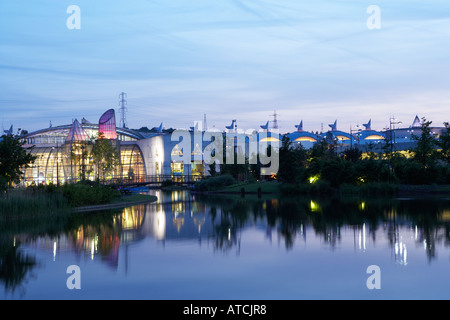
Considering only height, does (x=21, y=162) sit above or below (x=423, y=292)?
above

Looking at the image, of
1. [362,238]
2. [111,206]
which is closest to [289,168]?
[111,206]

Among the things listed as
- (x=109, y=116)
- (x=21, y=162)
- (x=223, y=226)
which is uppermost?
(x=109, y=116)

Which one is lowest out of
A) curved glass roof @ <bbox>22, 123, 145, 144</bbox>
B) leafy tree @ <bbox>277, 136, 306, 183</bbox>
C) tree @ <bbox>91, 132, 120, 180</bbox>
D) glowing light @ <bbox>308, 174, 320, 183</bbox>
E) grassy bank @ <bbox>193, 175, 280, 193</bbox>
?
grassy bank @ <bbox>193, 175, 280, 193</bbox>

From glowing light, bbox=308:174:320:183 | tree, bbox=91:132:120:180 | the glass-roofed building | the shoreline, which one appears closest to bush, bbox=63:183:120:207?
the shoreline

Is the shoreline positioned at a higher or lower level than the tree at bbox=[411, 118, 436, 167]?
lower

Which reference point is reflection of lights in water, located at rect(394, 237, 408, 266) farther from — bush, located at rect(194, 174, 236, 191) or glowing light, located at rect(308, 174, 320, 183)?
bush, located at rect(194, 174, 236, 191)

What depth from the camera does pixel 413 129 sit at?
14650 cm

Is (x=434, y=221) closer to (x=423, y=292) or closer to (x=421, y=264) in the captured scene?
(x=421, y=264)

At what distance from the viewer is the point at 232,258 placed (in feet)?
55.1

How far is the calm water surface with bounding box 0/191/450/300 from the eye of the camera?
39.9ft

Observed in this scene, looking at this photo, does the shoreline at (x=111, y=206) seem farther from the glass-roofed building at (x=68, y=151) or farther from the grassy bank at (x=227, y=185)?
the glass-roofed building at (x=68, y=151)

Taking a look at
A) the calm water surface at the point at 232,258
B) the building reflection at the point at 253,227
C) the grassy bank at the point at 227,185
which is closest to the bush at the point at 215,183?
the grassy bank at the point at 227,185
